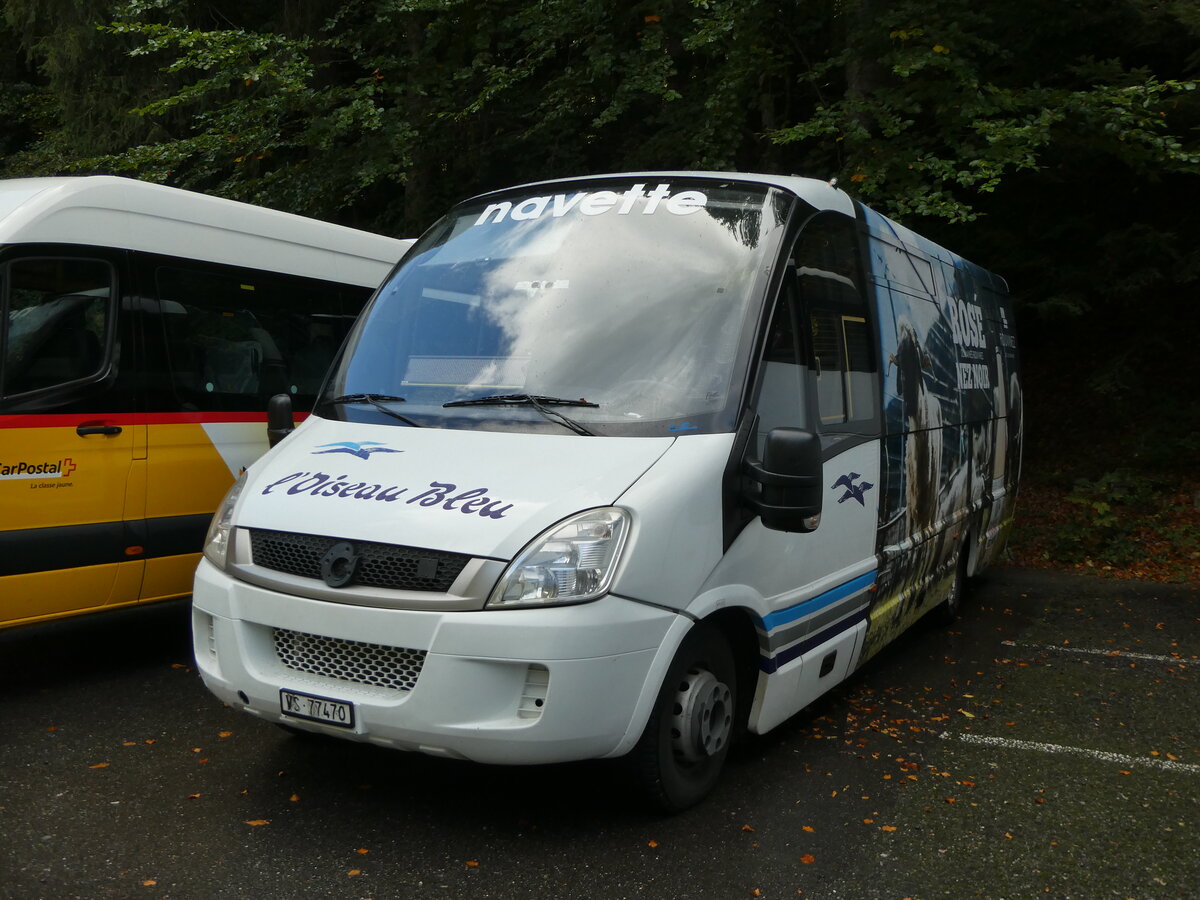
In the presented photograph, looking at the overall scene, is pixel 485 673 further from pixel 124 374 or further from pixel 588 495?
pixel 124 374

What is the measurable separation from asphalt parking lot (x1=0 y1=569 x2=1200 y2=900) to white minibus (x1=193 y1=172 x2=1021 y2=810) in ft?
1.10

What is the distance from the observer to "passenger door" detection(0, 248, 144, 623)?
17.6 feet

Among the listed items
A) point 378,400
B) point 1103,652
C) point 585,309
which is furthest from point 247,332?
point 1103,652

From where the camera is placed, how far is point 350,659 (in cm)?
383

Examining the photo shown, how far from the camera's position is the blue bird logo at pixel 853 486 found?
5.04 meters

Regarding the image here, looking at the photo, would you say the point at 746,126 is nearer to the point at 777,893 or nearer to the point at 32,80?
Answer: the point at 777,893

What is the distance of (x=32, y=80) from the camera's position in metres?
22.8

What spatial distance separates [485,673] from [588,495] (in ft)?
2.23

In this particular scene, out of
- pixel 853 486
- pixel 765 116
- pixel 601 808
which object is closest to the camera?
pixel 601 808

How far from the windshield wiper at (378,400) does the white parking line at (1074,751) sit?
2.99 m

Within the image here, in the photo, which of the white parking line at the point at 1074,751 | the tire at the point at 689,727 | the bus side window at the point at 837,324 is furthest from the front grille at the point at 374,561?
the white parking line at the point at 1074,751

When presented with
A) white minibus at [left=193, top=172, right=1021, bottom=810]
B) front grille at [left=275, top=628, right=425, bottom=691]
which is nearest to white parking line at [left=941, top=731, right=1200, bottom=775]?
white minibus at [left=193, top=172, right=1021, bottom=810]

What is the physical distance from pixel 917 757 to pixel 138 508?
412 cm

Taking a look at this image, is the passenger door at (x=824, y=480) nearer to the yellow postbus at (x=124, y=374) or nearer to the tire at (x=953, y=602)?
the tire at (x=953, y=602)
